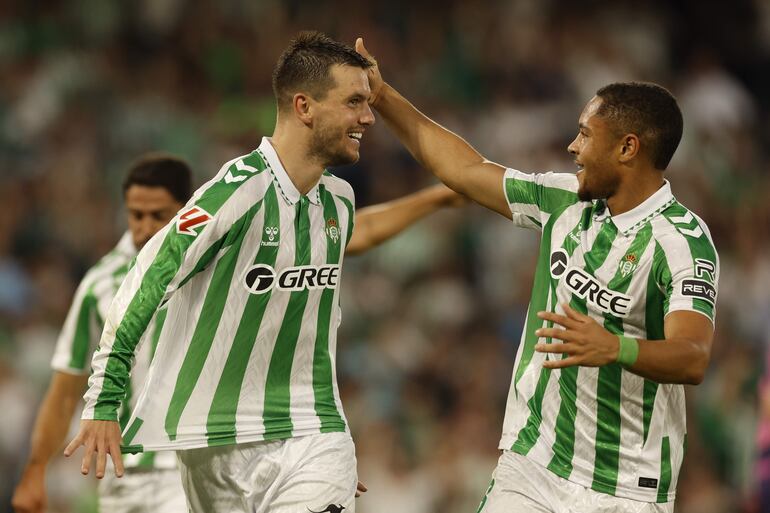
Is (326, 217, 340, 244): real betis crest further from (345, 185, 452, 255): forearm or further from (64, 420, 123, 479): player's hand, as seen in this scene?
(64, 420, 123, 479): player's hand

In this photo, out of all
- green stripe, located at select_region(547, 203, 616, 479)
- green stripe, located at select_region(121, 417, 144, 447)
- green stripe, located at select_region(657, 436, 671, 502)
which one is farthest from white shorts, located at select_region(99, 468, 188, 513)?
green stripe, located at select_region(657, 436, 671, 502)

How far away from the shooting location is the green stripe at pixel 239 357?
4.83m

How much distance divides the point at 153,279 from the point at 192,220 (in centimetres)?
25

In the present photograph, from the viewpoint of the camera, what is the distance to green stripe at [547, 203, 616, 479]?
4879 millimetres

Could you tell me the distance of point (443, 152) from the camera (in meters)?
5.46

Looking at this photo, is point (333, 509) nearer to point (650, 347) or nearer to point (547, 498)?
point (547, 498)

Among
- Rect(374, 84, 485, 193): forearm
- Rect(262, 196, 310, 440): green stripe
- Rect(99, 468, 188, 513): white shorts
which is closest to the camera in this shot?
Rect(262, 196, 310, 440): green stripe

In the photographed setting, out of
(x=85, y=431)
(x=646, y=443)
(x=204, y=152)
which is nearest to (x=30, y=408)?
(x=204, y=152)

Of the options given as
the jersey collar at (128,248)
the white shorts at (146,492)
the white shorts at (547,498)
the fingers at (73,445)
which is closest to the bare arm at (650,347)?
the white shorts at (547,498)

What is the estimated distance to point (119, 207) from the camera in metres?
10.8

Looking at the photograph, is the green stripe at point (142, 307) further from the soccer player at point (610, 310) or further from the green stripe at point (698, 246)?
the green stripe at point (698, 246)

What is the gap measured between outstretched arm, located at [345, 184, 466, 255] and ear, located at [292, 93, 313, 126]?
3.16ft

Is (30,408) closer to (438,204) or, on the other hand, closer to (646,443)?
(438,204)

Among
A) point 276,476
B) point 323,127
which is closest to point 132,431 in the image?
point 276,476
